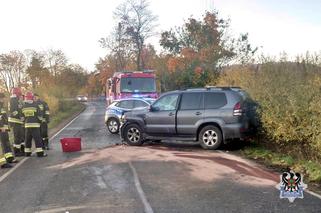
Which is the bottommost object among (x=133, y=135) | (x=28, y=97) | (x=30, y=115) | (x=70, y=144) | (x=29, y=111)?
(x=70, y=144)

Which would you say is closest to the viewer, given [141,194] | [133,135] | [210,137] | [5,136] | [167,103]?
[141,194]

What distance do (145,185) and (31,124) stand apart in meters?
5.71

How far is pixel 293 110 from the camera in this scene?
10.4 metres

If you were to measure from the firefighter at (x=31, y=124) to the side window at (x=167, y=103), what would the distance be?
140 inches

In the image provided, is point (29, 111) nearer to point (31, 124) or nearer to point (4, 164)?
point (31, 124)

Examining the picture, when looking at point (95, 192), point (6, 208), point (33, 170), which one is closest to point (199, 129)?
point (33, 170)

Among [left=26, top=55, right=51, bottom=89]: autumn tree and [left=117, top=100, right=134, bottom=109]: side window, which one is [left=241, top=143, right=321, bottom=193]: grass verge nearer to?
[left=117, top=100, right=134, bottom=109]: side window

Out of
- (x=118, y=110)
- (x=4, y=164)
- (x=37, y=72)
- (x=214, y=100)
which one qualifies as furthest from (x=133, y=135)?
(x=37, y=72)

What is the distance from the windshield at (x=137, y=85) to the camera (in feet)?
79.0

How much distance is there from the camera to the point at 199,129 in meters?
13.0

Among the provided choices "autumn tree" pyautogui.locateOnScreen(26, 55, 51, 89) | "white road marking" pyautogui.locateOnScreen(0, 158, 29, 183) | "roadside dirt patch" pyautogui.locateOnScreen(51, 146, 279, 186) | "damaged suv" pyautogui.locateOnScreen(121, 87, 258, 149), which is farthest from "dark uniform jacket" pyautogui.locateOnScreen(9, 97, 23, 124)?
"autumn tree" pyautogui.locateOnScreen(26, 55, 51, 89)

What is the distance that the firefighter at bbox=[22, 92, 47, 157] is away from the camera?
12.6 metres

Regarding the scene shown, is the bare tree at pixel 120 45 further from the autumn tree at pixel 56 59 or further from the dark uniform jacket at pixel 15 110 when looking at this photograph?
the dark uniform jacket at pixel 15 110

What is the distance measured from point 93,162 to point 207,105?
3815mm
